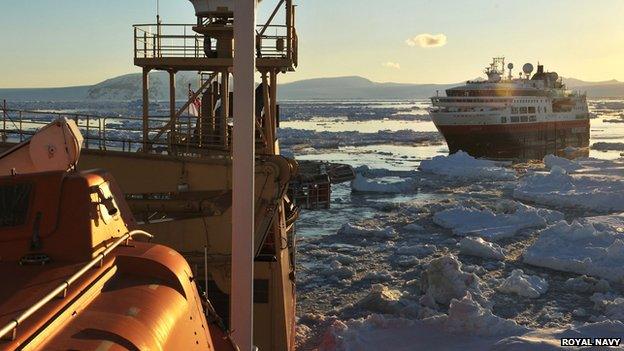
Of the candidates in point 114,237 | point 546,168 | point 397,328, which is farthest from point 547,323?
point 546,168

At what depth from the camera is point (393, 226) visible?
24.5m

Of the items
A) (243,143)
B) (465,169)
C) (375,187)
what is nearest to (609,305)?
(243,143)

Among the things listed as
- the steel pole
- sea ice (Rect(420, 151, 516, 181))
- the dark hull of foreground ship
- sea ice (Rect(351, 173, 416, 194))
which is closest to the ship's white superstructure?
the dark hull of foreground ship

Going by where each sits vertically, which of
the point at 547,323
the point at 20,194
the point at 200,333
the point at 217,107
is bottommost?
the point at 547,323

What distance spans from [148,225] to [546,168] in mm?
44927

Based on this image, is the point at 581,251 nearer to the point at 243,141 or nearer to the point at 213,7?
the point at 213,7

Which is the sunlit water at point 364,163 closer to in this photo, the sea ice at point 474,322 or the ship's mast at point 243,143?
the sea ice at point 474,322

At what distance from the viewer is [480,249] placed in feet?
64.2

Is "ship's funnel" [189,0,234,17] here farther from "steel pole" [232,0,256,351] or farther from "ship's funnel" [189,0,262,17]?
"steel pole" [232,0,256,351]

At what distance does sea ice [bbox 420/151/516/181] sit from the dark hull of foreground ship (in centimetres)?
1201

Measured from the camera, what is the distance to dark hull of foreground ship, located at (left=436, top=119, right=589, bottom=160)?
58469 mm

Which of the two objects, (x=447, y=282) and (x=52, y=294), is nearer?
(x=52, y=294)

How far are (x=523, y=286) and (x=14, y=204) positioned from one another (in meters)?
13.3

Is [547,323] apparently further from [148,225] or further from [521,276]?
[148,225]
